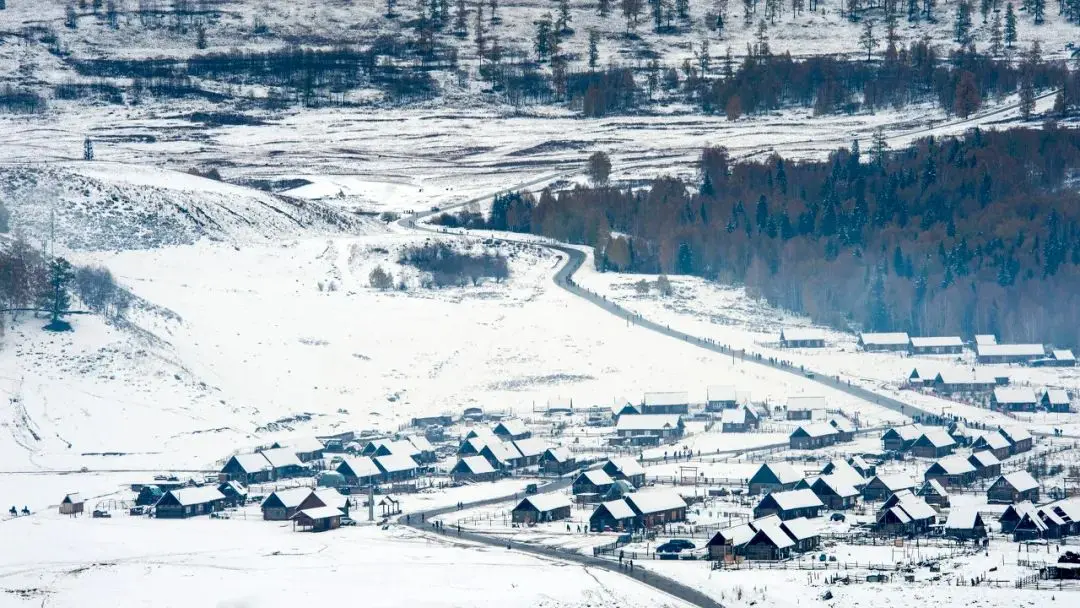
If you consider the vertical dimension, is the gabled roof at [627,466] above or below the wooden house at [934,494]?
below

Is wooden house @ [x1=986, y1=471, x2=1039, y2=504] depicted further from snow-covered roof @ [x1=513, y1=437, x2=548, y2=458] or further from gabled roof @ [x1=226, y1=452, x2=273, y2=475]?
gabled roof @ [x1=226, y1=452, x2=273, y2=475]

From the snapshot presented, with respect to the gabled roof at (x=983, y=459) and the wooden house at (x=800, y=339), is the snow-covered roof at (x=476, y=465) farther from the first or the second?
the wooden house at (x=800, y=339)

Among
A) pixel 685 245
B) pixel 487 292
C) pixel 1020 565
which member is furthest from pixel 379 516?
pixel 685 245

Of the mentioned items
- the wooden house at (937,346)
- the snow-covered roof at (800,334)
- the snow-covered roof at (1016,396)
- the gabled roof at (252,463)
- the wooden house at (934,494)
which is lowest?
the wooden house at (937,346)

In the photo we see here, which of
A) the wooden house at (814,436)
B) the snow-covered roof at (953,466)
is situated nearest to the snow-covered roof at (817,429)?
the wooden house at (814,436)

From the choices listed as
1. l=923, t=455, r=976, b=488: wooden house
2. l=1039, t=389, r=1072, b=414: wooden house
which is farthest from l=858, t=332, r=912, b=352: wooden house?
l=923, t=455, r=976, b=488: wooden house
